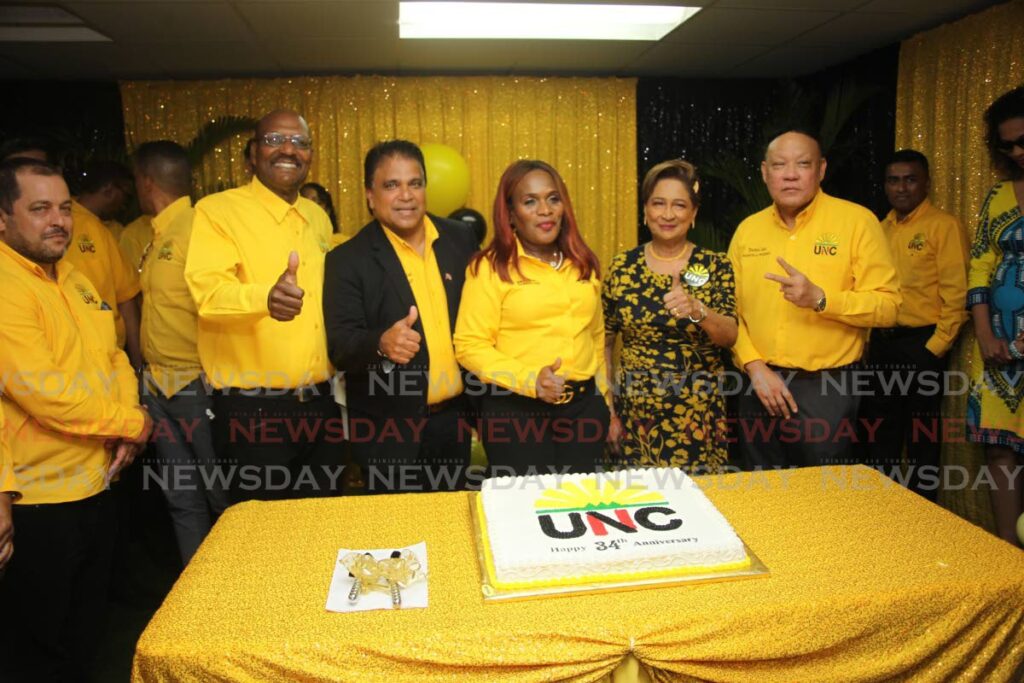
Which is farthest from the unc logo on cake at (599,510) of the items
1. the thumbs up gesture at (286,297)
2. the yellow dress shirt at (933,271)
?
the yellow dress shirt at (933,271)

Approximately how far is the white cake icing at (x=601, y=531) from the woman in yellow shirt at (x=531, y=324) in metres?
0.59

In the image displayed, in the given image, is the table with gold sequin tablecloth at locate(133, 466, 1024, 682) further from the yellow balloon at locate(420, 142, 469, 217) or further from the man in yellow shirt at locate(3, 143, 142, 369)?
the yellow balloon at locate(420, 142, 469, 217)

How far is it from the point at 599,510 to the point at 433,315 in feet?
3.59

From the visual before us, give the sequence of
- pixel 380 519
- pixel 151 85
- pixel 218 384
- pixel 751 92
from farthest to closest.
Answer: pixel 751 92 → pixel 151 85 → pixel 218 384 → pixel 380 519

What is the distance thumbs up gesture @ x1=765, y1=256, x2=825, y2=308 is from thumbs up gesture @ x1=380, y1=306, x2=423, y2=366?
1166mm

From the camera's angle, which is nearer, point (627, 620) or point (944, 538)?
point (627, 620)

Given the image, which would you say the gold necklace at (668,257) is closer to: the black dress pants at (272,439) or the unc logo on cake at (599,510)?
the unc logo on cake at (599,510)

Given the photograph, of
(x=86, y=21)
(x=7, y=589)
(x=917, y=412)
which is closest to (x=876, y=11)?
(x=917, y=412)

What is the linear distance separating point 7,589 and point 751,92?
239 inches

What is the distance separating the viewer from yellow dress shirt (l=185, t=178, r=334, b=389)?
239 cm

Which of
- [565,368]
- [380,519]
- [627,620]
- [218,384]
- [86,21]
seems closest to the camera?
[627,620]

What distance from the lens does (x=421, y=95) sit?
6.00 m

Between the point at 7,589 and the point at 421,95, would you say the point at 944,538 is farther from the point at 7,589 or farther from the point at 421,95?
the point at 421,95

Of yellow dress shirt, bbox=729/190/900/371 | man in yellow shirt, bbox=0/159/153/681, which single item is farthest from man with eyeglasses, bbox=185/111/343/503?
yellow dress shirt, bbox=729/190/900/371
